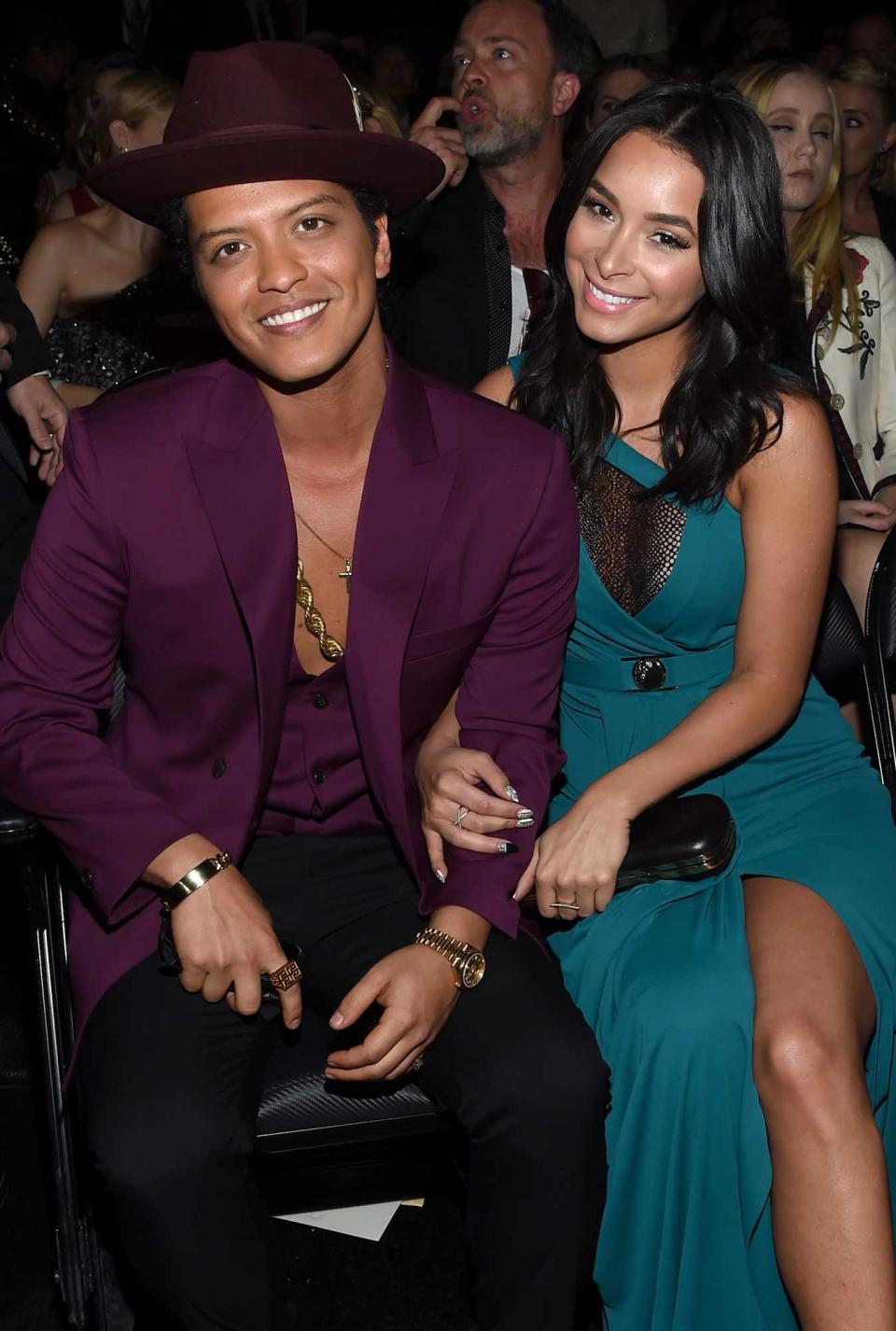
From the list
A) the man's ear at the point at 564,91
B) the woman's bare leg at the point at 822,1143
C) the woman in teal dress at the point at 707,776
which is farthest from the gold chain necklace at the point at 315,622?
the man's ear at the point at 564,91

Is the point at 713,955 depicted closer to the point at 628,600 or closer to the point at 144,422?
the point at 628,600

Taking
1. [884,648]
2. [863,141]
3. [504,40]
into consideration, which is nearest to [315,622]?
[884,648]

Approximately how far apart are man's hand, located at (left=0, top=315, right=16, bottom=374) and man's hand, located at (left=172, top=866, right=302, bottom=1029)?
1.27 m

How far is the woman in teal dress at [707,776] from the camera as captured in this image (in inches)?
72.7

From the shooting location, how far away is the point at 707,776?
7.23ft

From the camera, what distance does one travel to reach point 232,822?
2.00 meters

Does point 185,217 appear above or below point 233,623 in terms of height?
above

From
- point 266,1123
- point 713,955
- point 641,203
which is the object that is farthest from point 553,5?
point 266,1123

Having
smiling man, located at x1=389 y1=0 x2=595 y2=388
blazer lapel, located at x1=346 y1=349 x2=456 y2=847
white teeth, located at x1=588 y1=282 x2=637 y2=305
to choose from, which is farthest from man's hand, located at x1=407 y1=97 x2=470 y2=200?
blazer lapel, located at x1=346 y1=349 x2=456 y2=847

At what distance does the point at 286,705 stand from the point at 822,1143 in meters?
0.95

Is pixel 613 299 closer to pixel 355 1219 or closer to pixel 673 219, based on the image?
pixel 673 219

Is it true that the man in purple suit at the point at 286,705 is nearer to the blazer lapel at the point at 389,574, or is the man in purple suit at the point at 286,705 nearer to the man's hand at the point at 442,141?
the blazer lapel at the point at 389,574

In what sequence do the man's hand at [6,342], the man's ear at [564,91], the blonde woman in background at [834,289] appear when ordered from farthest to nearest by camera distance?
1. the man's ear at [564,91]
2. the blonde woman in background at [834,289]
3. the man's hand at [6,342]

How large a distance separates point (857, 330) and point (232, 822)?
6.99ft
